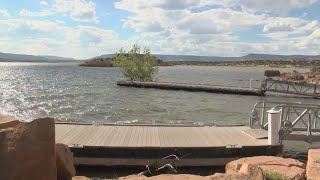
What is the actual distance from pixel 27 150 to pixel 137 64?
4738 centimetres

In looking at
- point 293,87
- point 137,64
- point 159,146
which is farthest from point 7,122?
point 137,64

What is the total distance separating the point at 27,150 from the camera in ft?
19.3

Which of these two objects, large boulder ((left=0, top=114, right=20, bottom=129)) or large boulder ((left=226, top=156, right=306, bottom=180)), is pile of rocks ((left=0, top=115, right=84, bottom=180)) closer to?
large boulder ((left=0, top=114, right=20, bottom=129))

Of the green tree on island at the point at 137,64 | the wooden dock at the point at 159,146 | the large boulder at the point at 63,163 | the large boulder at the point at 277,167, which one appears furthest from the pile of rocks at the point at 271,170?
the green tree on island at the point at 137,64

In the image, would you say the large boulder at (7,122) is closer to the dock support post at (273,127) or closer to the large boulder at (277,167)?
the large boulder at (277,167)

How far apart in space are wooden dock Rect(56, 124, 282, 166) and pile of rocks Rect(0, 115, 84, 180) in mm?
5746

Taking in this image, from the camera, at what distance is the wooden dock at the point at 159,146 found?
11.9 meters

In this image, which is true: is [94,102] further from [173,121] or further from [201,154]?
[201,154]

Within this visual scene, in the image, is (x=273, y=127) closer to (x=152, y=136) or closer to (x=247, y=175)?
(x=152, y=136)

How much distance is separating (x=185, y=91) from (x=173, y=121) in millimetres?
20777

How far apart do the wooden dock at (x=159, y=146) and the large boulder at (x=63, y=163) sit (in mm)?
4300

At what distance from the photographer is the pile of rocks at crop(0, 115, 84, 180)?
5.80 m

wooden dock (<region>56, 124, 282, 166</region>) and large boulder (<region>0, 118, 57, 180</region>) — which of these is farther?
wooden dock (<region>56, 124, 282, 166</region>)

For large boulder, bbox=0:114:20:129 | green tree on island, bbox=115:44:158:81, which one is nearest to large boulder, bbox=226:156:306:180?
large boulder, bbox=0:114:20:129
